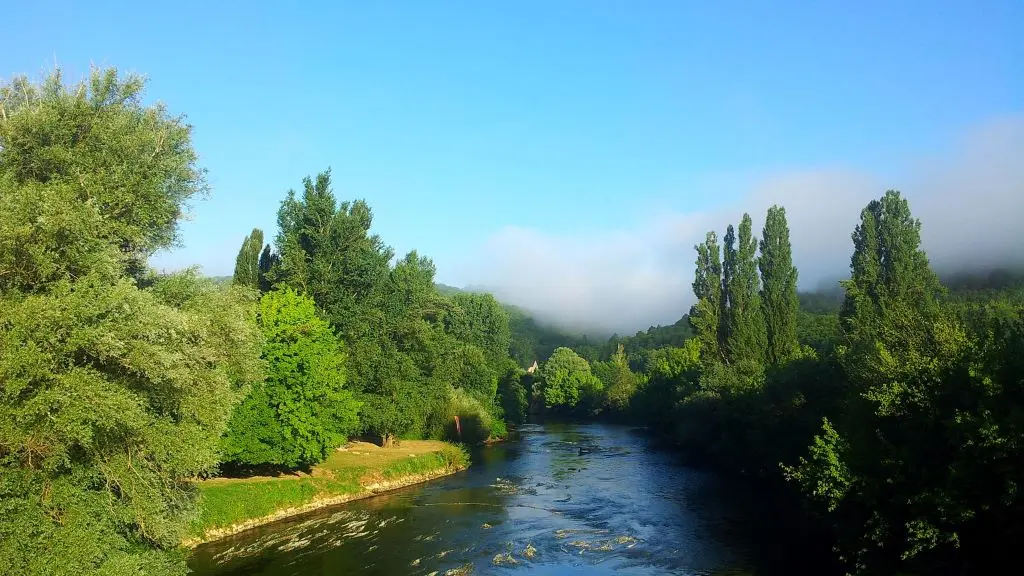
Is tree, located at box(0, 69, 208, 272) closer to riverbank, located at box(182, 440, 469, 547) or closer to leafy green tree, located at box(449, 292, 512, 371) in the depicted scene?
riverbank, located at box(182, 440, 469, 547)

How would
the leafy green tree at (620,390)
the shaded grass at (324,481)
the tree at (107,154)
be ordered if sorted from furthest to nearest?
the leafy green tree at (620,390) < the shaded grass at (324,481) < the tree at (107,154)

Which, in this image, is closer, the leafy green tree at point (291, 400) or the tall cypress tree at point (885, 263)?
the leafy green tree at point (291, 400)

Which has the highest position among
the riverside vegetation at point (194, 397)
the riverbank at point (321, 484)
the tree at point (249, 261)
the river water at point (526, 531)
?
the tree at point (249, 261)

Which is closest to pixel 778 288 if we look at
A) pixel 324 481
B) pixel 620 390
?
pixel 324 481

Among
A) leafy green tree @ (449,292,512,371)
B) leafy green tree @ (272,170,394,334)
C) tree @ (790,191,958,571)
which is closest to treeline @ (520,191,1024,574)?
tree @ (790,191,958,571)

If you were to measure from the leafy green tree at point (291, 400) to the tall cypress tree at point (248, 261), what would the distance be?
68.9 feet

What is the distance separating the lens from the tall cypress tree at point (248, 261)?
6275 centimetres

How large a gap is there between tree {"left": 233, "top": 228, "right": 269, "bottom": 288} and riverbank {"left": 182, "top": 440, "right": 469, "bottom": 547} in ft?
61.3

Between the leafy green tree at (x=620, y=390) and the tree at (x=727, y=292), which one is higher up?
the tree at (x=727, y=292)

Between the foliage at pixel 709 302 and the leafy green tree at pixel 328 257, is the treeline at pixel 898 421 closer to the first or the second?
the foliage at pixel 709 302

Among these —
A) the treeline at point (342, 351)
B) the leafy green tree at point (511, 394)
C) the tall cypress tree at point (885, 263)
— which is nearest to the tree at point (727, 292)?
the tall cypress tree at point (885, 263)

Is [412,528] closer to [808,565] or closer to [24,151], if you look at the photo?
[808,565]

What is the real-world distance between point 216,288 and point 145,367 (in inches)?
254

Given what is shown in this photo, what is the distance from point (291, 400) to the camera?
39656mm
